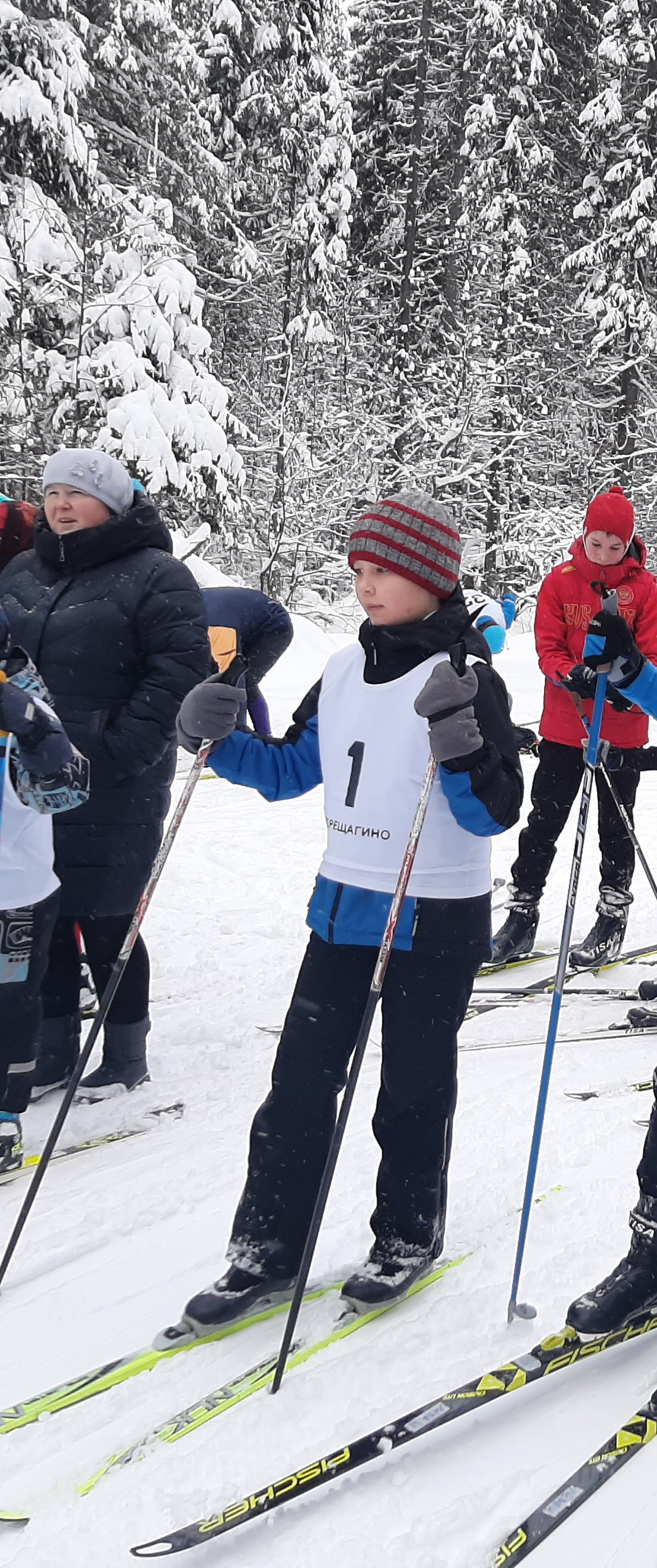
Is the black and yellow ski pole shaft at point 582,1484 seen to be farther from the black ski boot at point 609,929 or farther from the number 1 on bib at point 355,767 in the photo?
the black ski boot at point 609,929

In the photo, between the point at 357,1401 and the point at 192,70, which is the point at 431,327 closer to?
the point at 192,70

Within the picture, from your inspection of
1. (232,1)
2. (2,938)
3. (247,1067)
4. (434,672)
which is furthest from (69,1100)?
(232,1)

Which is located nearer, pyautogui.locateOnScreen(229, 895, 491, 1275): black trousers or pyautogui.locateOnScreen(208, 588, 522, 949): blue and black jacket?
pyautogui.locateOnScreen(208, 588, 522, 949): blue and black jacket

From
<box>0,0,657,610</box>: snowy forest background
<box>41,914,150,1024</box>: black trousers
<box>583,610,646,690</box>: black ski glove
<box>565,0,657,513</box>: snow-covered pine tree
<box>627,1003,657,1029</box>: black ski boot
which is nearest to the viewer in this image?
<box>583,610,646,690</box>: black ski glove

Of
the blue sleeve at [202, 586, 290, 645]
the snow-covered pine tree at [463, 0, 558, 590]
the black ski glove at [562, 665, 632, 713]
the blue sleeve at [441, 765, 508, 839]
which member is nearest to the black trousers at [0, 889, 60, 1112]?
the blue sleeve at [202, 586, 290, 645]

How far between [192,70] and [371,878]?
52.3 feet

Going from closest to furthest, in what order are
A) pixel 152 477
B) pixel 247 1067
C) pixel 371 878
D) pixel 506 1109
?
pixel 371 878 → pixel 506 1109 → pixel 247 1067 → pixel 152 477

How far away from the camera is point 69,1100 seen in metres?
2.67

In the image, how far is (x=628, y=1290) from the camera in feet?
8.02

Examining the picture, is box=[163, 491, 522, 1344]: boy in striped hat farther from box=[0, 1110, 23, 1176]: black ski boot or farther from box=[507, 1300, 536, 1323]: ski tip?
box=[0, 1110, 23, 1176]: black ski boot

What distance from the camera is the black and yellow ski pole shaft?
185 cm

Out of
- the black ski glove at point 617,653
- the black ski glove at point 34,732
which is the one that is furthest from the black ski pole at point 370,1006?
the black ski glove at point 34,732

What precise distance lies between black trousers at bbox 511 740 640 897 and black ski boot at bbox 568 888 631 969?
6cm

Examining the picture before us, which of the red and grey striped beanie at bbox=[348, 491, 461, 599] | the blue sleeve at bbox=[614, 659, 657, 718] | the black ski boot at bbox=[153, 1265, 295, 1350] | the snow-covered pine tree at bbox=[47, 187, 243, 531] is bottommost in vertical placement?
the black ski boot at bbox=[153, 1265, 295, 1350]
